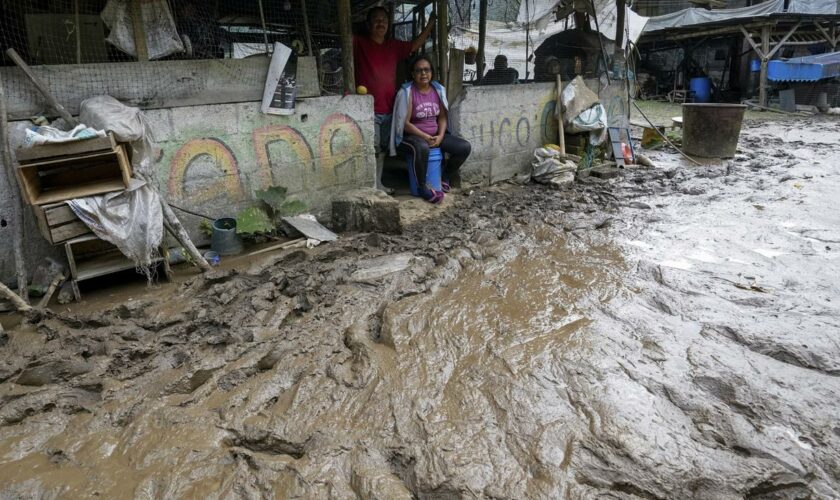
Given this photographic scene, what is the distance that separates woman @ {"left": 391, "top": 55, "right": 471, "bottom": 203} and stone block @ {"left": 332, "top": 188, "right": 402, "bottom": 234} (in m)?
1.04

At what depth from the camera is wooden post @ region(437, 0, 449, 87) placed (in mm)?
6344

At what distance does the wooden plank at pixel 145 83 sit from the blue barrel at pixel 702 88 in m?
17.8

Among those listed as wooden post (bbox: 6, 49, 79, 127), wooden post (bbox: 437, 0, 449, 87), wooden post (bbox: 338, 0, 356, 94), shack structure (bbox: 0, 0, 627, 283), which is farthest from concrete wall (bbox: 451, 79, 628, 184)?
wooden post (bbox: 6, 49, 79, 127)

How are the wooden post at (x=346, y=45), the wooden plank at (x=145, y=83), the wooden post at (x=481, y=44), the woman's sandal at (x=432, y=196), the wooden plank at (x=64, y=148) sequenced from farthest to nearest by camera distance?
the wooden post at (x=481, y=44)
the woman's sandal at (x=432, y=196)
the wooden post at (x=346, y=45)
the wooden plank at (x=145, y=83)
the wooden plank at (x=64, y=148)

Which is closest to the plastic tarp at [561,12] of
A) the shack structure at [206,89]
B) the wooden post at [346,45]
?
the shack structure at [206,89]

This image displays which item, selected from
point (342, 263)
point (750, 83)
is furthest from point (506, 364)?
point (750, 83)

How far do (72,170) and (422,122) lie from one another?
3.66m

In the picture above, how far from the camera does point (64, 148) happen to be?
3.62 metres

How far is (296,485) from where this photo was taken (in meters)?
2.05

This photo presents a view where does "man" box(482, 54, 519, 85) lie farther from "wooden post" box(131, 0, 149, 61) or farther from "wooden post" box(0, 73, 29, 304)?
"wooden post" box(0, 73, 29, 304)

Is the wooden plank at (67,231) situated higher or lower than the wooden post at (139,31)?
lower

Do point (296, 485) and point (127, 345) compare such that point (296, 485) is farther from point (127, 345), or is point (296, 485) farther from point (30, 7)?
point (30, 7)

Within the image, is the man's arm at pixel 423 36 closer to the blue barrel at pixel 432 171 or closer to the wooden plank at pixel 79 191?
the blue barrel at pixel 432 171

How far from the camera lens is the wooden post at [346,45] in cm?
545
